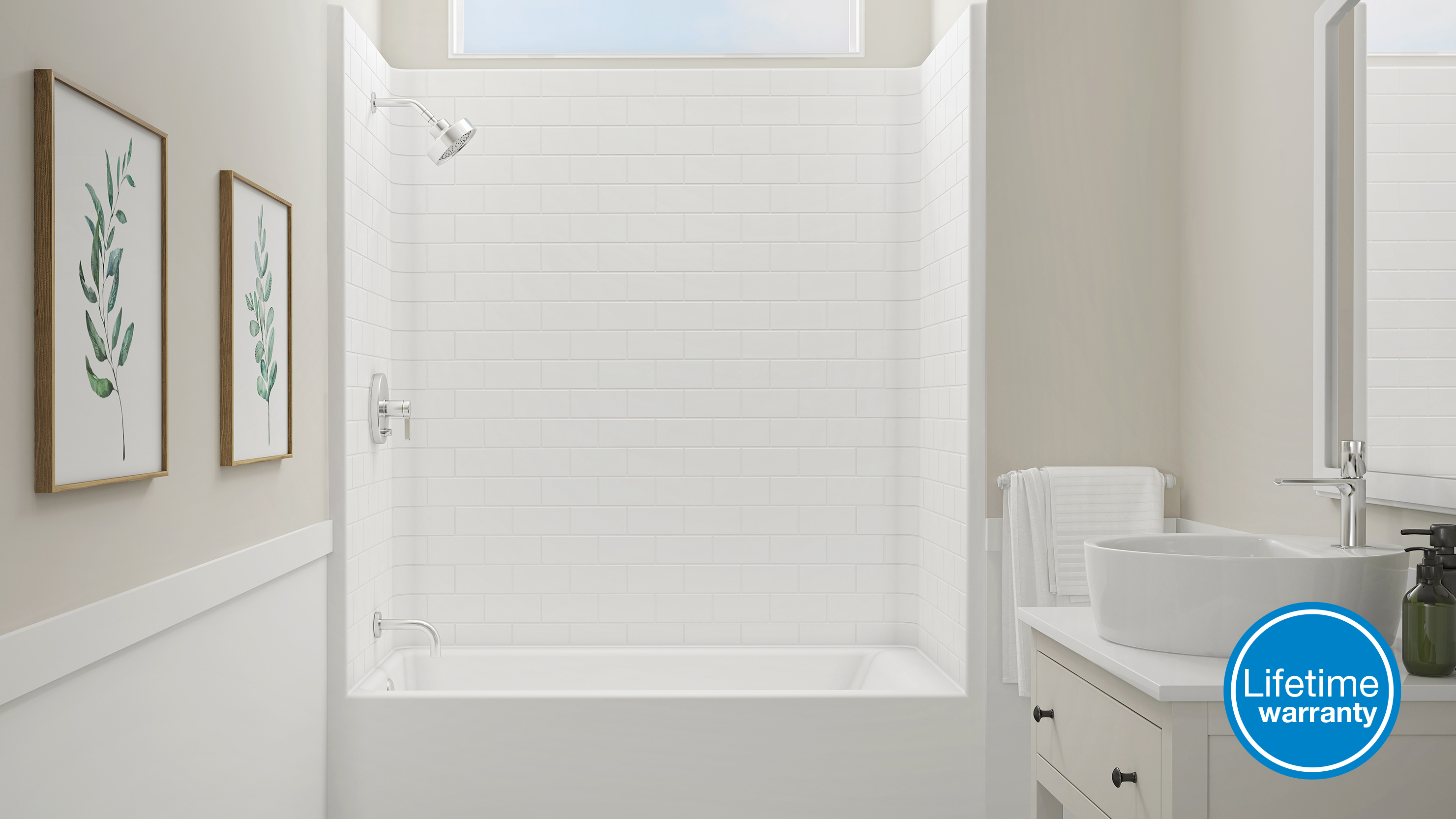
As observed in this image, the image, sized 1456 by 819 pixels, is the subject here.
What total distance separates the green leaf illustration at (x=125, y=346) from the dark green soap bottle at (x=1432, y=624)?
2.08m

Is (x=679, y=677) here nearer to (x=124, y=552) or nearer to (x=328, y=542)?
(x=328, y=542)

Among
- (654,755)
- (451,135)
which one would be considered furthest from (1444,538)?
(451,135)

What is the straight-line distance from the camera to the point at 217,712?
1.96m

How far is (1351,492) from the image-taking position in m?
1.64

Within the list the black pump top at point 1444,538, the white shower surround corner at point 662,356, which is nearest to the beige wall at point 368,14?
the white shower surround corner at point 662,356

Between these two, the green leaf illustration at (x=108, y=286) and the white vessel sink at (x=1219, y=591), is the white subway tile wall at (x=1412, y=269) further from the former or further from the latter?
the green leaf illustration at (x=108, y=286)

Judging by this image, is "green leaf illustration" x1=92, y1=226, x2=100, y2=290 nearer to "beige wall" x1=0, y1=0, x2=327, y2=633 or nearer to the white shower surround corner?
"beige wall" x1=0, y1=0, x2=327, y2=633

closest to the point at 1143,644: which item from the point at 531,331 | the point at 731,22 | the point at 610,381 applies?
the point at 610,381

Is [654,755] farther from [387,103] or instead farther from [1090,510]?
[387,103]

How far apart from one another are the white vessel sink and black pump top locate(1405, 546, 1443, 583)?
2.6 inches

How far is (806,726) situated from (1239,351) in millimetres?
1541

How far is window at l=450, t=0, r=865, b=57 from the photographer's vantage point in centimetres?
332

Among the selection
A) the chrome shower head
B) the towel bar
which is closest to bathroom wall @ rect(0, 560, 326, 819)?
the chrome shower head

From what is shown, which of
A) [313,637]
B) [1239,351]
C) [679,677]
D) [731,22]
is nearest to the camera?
[1239,351]
